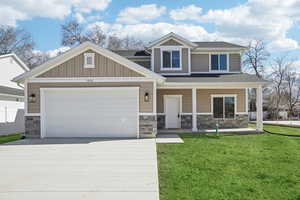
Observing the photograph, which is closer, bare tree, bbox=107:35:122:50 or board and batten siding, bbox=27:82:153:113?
board and batten siding, bbox=27:82:153:113

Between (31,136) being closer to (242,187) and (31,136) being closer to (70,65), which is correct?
(70,65)

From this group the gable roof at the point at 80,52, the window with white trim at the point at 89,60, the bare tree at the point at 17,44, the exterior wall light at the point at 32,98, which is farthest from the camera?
the bare tree at the point at 17,44

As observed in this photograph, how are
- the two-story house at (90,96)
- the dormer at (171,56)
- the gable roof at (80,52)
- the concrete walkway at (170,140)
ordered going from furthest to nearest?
the dormer at (171,56)
the two-story house at (90,96)
the gable roof at (80,52)
the concrete walkway at (170,140)

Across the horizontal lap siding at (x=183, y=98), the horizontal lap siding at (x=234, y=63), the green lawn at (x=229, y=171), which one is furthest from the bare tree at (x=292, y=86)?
the green lawn at (x=229, y=171)

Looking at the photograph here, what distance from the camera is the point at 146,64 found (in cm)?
1920

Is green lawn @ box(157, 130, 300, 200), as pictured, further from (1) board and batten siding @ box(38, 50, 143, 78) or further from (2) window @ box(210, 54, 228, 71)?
(2) window @ box(210, 54, 228, 71)

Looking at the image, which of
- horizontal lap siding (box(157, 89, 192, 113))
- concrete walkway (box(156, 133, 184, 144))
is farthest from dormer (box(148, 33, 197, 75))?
concrete walkway (box(156, 133, 184, 144))

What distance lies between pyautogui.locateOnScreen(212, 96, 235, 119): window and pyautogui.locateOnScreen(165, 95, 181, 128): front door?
2378 millimetres

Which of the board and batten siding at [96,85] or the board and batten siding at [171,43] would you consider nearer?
the board and batten siding at [96,85]

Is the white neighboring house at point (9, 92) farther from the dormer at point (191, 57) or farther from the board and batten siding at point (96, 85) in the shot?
the dormer at point (191, 57)

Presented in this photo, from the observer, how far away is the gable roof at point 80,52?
43.2 feet

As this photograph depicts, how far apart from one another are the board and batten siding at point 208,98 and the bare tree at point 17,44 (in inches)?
1128

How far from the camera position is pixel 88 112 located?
13602mm

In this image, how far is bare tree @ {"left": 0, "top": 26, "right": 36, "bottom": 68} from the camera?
117 feet
